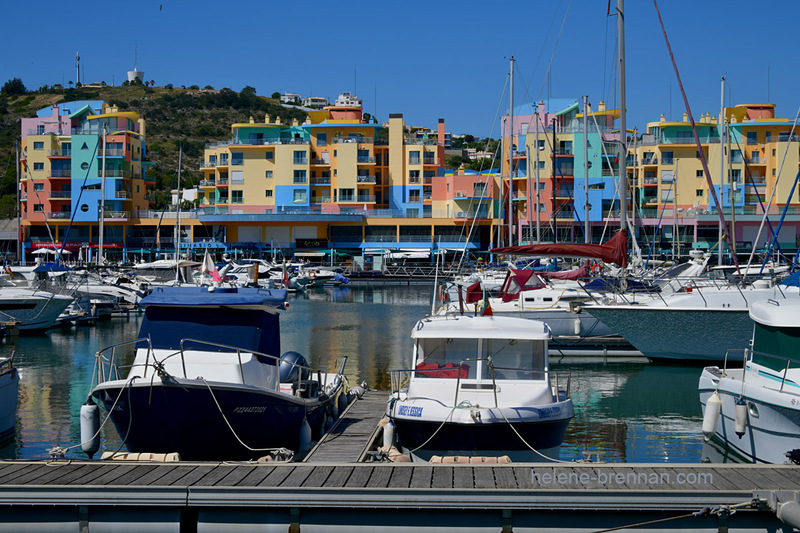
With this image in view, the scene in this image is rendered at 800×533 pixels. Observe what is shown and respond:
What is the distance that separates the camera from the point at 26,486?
10914 millimetres

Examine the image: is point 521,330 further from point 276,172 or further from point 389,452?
point 276,172

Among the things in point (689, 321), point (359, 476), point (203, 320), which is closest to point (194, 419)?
point (203, 320)

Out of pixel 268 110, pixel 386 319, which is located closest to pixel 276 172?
pixel 386 319

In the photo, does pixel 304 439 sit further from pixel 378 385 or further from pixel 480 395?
pixel 378 385

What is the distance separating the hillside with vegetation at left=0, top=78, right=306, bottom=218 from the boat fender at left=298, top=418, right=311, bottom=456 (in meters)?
121

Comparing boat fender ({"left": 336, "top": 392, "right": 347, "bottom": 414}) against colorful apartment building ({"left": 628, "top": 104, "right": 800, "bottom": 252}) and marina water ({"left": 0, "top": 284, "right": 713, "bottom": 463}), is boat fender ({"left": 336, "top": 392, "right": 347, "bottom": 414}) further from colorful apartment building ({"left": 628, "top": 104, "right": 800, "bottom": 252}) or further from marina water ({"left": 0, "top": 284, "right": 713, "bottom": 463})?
colorful apartment building ({"left": 628, "top": 104, "right": 800, "bottom": 252})

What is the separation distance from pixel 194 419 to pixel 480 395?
4673mm

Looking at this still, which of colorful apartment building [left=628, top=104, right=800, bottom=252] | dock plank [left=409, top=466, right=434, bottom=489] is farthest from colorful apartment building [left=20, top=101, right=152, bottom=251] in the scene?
dock plank [left=409, top=466, right=434, bottom=489]

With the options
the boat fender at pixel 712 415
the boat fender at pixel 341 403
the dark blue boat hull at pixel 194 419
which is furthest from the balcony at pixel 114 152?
the boat fender at pixel 712 415

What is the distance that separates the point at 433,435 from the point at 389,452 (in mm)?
861

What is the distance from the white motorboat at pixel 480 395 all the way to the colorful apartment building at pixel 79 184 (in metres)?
73.8

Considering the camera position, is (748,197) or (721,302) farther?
(748,197)

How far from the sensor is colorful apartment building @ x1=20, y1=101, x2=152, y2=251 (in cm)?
8369

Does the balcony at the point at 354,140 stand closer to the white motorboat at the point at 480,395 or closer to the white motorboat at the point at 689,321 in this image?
the white motorboat at the point at 689,321
